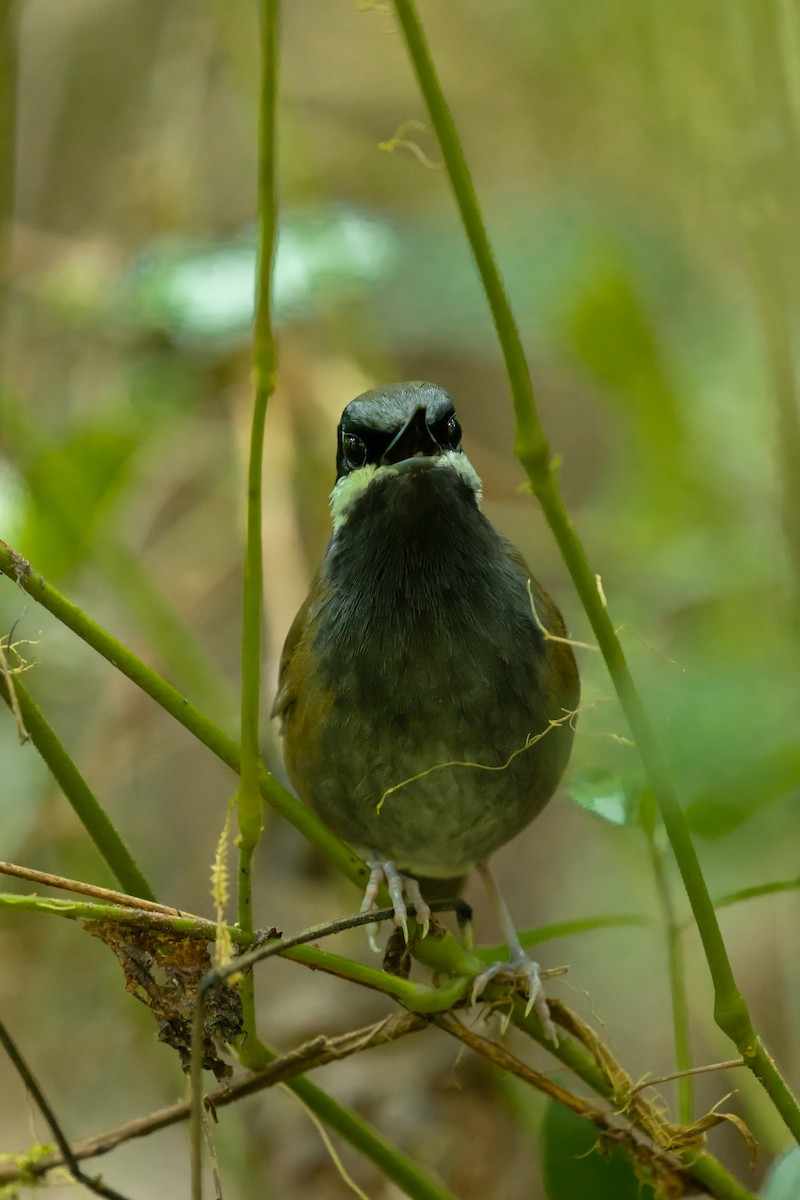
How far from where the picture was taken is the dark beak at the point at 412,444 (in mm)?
2844

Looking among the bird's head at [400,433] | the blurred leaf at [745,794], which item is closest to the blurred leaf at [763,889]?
the blurred leaf at [745,794]

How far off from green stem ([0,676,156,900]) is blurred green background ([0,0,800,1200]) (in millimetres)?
675

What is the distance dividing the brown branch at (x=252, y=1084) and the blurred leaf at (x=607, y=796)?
490 mm

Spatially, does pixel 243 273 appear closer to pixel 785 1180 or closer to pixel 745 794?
pixel 745 794

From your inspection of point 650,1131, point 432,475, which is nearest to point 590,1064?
point 650,1131

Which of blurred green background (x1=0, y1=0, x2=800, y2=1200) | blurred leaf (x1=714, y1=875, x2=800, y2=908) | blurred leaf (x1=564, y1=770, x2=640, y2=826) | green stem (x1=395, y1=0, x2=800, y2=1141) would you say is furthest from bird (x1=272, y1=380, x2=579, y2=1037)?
green stem (x1=395, y1=0, x2=800, y2=1141)

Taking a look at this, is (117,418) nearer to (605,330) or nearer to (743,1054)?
(605,330)

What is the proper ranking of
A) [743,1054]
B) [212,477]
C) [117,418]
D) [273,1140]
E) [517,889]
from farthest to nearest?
1. [517,889]
2. [212,477]
3. [117,418]
4. [273,1140]
5. [743,1054]

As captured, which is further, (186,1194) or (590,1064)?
(186,1194)

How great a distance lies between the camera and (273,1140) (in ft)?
11.8

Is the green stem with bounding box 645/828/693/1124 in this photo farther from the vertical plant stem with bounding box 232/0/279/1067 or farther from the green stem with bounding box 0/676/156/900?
the green stem with bounding box 0/676/156/900

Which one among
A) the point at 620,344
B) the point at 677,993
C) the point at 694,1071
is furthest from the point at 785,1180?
the point at 620,344

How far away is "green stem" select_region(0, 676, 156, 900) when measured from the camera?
6.65 feet

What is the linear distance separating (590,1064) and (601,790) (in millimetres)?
519
